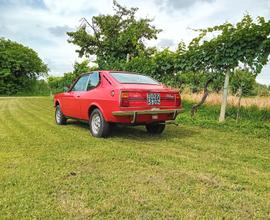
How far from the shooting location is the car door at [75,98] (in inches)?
324

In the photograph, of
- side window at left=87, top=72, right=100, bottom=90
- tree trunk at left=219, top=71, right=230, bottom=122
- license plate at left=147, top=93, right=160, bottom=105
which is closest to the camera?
license plate at left=147, top=93, right=160, bottom=105

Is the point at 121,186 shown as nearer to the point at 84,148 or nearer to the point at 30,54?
the point at 84,148

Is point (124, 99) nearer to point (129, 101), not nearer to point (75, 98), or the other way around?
point (129, 101)

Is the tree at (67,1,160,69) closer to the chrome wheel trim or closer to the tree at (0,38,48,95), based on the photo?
the chrome wheel trim

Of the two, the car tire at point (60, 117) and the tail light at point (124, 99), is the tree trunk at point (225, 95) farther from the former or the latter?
the car tire at point (60, 117)

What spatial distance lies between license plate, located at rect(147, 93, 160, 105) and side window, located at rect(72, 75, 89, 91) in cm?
209

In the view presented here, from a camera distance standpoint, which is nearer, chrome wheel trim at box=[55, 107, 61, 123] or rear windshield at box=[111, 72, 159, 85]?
rear windshield at box=[111, 72, 159, 85]

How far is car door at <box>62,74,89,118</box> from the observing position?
822cm

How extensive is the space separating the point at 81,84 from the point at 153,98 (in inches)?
96.0

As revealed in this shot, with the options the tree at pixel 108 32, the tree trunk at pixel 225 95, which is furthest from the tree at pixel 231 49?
the tree at pixel 108 32

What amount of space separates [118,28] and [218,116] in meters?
21.9

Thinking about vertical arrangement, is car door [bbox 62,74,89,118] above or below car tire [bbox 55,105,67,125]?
above

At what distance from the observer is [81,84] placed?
838 cm

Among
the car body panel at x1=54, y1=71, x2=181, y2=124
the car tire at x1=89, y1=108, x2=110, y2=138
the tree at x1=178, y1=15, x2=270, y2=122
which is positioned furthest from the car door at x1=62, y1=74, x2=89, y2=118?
the tree at x1=178, y1=15, x2=270, y2=122
